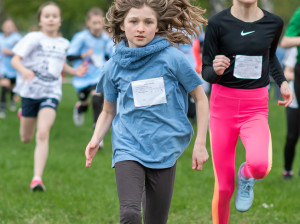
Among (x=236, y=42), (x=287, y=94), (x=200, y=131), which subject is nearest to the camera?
(x=200, y=131)

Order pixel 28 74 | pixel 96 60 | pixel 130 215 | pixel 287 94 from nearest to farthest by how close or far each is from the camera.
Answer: pixel 130 215
pixel 287 94
pixel 28 74
pixel 96 60

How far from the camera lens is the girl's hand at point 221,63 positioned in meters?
3.99

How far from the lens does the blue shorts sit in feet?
21.2

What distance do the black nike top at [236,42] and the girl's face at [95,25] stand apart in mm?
5643

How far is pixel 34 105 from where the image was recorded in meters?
6.54

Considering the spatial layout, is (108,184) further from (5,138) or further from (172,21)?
(5,138)

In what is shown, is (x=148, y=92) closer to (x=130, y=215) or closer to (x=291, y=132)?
(x=130, y=215)

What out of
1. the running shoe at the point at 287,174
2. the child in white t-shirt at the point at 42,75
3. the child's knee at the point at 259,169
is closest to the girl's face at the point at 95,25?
the child in white t-shirt at the point at 42,75

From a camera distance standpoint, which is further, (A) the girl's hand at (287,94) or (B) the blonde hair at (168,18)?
(A) the girl's hand at (287,94)

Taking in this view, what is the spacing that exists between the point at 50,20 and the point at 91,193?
218 cm

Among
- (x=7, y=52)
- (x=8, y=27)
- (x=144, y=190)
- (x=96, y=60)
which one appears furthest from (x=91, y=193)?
(x=8, y=27)

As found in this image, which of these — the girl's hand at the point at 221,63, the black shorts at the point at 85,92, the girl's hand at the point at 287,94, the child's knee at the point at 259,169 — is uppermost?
the girl's hand at the point at 221,63

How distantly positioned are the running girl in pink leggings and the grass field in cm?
103

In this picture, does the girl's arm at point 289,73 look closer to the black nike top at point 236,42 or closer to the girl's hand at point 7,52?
the black nike top at point 236,42
